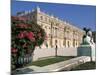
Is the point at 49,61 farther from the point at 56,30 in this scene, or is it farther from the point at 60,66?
the point at 56,30

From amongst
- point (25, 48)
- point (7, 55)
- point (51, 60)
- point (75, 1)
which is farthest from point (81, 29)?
point (7, 55)

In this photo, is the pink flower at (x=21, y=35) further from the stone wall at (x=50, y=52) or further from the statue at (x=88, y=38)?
the statue at (x=88, y=38)

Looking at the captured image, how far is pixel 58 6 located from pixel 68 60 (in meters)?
0.74

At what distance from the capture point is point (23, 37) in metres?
3.03

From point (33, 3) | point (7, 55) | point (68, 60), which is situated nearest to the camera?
point (7, 55)

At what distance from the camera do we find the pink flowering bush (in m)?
2.95

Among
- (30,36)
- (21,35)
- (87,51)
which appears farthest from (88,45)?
(21,35)

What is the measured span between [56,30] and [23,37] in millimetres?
490

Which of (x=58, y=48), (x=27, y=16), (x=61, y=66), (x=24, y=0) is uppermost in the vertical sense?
(x=24, y=0)

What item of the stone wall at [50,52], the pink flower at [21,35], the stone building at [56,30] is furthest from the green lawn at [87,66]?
the pink flower at [21,35]

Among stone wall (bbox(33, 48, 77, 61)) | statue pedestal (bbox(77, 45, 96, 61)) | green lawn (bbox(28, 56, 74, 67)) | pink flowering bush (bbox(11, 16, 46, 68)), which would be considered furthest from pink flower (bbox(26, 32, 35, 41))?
statue pedestal (bbox(77, 45, 96, 61))

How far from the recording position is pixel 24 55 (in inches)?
120

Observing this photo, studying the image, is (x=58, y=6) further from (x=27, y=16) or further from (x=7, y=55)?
(x=7, y=55)

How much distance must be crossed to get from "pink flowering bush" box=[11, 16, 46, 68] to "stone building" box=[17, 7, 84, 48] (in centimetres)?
7
